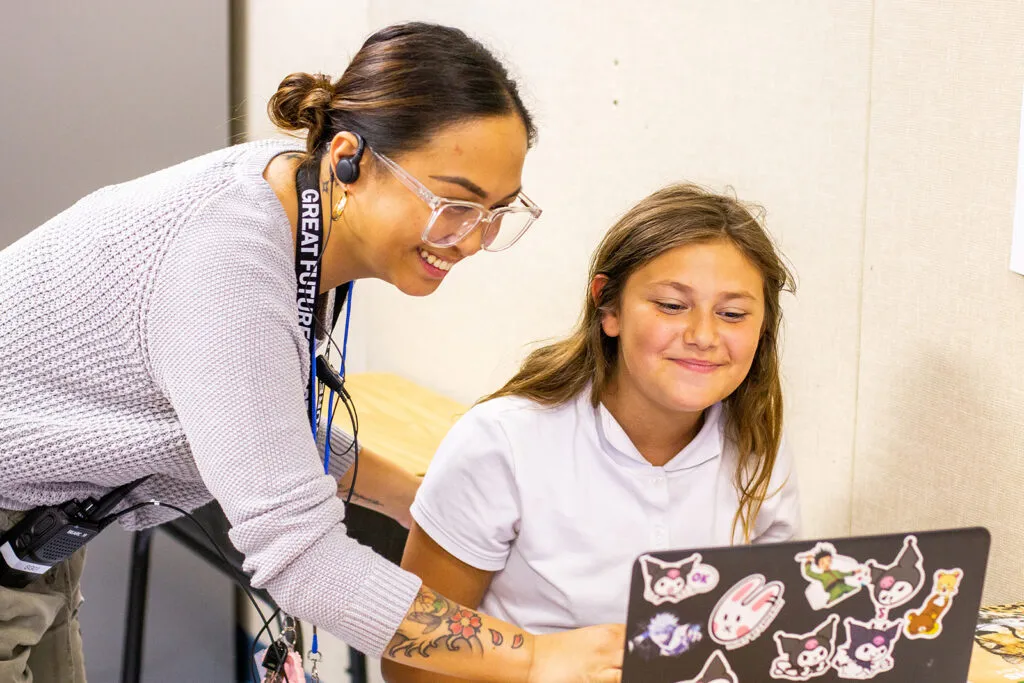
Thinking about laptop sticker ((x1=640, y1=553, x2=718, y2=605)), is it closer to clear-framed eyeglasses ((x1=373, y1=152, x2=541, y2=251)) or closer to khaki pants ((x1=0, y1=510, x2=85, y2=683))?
clear-framed eyeglasses ((x1=373, y1=152, x2=541, y2=251))

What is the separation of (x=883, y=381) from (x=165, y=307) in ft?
3.55

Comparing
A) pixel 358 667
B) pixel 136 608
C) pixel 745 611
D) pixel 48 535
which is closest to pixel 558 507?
pixel 745 611

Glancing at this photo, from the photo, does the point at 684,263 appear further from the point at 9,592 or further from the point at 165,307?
the point at 9,592

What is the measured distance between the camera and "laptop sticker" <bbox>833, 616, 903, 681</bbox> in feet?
3.35

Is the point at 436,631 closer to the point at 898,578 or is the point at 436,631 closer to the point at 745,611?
the point at 745,611

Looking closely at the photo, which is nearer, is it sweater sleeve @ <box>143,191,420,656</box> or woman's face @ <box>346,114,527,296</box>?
sweater sleeve @ <box>143,191,420,656</box>

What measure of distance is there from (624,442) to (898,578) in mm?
513

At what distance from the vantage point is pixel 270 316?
43.8 inches

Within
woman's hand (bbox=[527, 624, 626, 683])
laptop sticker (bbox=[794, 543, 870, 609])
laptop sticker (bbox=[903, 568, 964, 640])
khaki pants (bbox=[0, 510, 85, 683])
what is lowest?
khaki pants (bbox=[0, 510, 85, 683])

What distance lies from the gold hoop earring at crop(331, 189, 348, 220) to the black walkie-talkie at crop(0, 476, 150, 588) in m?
0.36

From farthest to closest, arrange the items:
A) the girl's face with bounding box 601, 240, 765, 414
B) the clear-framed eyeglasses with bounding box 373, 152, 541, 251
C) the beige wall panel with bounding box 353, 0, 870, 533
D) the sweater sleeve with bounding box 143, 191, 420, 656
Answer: the beige wall panel with bounding box 353, 0, 870, 533, the girl's face with bounding box 601, 240, 765, 414, the clear-framed eyeglasses with bounding box 373, 152, 541, 251, the sweater sleeve with bounding box 143, 191, 420, 656

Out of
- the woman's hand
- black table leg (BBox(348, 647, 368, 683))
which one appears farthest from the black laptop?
black table leg (BBox(348, 647, 368, 683))

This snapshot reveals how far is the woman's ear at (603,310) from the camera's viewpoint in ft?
4.93

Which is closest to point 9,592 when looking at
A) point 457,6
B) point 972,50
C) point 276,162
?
point 276,162
